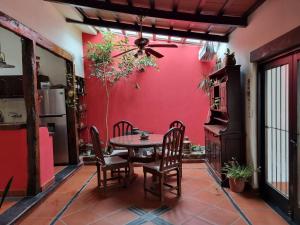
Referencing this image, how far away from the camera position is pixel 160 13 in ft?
11.9

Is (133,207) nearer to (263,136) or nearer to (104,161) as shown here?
(104,161)

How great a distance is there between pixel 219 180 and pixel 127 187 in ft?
4.98

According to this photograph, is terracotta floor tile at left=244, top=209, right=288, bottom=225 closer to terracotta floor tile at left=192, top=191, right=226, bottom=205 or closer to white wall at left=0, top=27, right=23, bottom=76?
terracotta floor tile at left=192, top=191, right=226, bottom=205

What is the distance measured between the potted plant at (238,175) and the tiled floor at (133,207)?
228 mm

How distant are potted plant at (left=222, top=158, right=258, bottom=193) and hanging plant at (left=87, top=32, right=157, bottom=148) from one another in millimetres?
3297

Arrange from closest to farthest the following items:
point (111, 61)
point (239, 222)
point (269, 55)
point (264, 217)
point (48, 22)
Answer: point (239, 222) < point (264, 217) < point (269, 55) < point (48, 22) < point (111, 61)

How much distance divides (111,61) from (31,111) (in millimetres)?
2826

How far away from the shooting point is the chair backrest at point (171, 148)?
3.22 metres

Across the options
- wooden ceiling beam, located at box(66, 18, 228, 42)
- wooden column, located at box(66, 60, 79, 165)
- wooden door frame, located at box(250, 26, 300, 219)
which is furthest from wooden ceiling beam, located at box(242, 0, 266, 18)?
wooden column, located at box(66, 60, 79, 165)

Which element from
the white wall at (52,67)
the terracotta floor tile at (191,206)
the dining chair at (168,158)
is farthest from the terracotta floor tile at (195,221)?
the white wall at (52,67)

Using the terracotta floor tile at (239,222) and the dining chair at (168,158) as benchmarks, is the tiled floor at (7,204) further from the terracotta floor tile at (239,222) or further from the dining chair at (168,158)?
the terracotta floor tile at (239,222)

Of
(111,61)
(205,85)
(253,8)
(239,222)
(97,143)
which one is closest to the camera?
(239,222)

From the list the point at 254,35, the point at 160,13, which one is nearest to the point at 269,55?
the point at 254,35

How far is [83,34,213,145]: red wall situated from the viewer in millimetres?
5996
